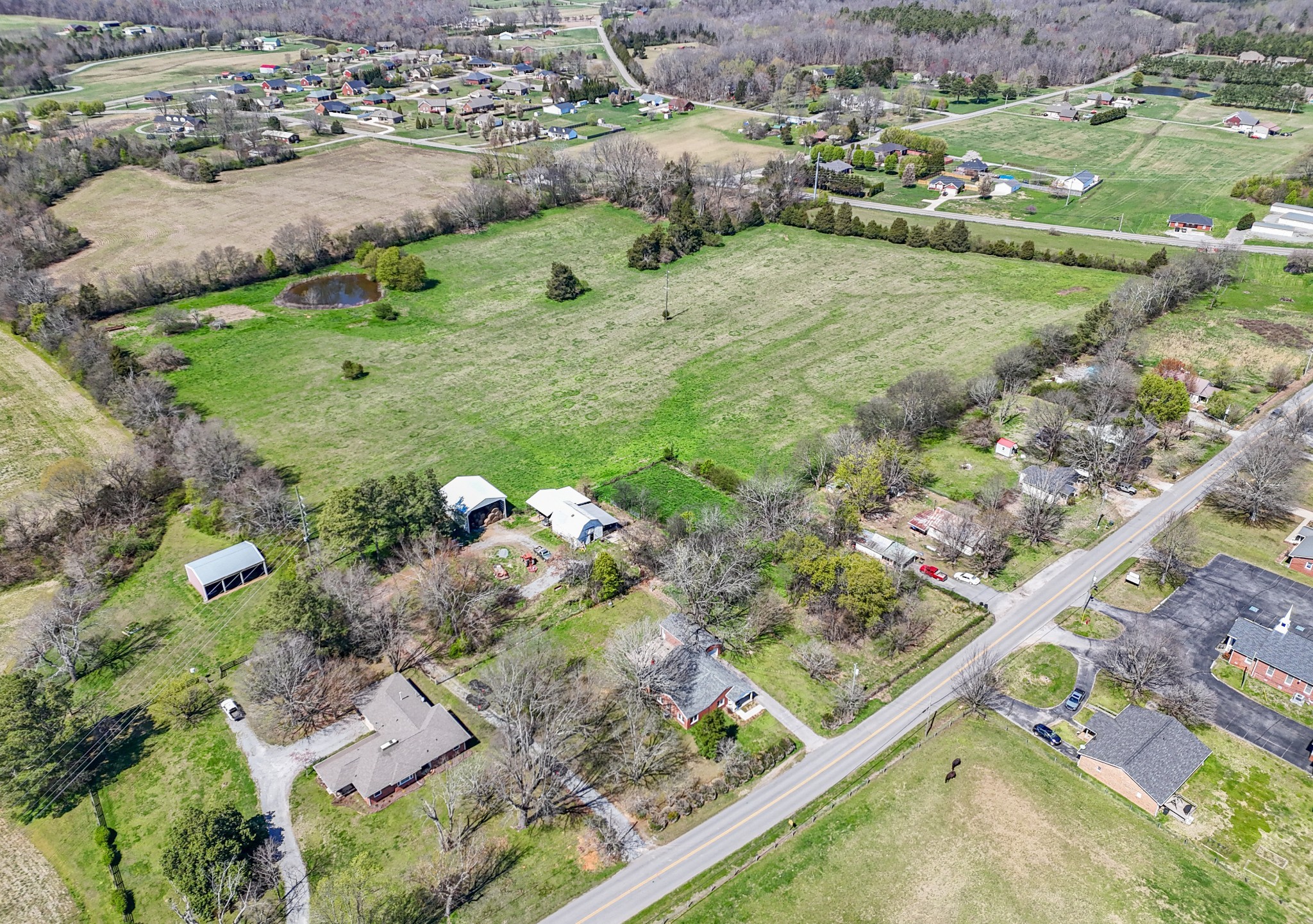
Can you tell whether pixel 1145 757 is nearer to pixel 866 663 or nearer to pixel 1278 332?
pixel 866 663

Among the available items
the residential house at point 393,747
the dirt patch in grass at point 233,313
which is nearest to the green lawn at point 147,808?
the residential house at point 393,747

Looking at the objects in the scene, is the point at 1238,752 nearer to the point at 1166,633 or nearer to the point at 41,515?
the point at 1166,633

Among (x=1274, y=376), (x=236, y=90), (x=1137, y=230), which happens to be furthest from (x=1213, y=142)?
(x=236, y=90)

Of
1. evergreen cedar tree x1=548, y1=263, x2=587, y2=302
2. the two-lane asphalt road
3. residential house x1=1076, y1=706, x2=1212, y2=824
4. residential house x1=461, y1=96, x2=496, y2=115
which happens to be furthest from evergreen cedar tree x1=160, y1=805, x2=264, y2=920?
residential house x1=461, y1=96, x2=496, y2=115

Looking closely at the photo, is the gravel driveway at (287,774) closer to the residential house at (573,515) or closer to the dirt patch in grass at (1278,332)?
the residential house at (573,515)

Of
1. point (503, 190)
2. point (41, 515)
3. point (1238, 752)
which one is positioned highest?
point (503, 190)

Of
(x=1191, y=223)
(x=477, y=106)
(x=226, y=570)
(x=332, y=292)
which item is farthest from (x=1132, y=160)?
(x=226, y=570)
